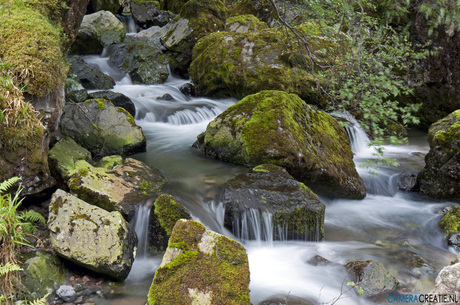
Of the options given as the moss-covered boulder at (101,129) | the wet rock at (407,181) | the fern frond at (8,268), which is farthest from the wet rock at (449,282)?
the moss-covered boulder at (101,129)

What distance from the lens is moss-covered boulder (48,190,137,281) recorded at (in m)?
3.99

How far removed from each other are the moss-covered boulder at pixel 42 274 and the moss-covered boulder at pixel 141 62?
1079 cm

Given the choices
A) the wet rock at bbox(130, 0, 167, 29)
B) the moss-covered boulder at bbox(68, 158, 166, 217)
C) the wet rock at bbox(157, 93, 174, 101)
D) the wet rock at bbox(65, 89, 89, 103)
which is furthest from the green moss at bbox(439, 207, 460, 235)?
the wet rock at bbox(130, 0, 167, 29)

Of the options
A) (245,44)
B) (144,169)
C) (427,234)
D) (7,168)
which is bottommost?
(427,234)

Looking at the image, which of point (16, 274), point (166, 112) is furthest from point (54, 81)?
point (166, 112)

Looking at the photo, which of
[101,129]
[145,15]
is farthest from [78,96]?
[145,15]

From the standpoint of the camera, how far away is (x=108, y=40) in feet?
54.9

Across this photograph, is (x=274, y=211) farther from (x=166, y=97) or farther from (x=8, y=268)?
(x=166, y=97)

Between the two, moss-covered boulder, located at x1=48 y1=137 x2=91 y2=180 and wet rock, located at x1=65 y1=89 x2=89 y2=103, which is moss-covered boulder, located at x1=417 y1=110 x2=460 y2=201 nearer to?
moss-covered boulder, located at x1=48 y1=137 x2=91 y2=180

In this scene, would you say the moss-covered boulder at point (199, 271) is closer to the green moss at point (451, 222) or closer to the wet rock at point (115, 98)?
the green moss at point (451, 222)

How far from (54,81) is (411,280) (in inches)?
240

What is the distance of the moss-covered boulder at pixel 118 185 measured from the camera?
5027mm

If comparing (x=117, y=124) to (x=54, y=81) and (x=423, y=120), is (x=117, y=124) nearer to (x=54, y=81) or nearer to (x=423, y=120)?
(x=54, y=81)

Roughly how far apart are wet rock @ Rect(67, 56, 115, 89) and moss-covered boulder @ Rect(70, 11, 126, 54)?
3570 millimetres
